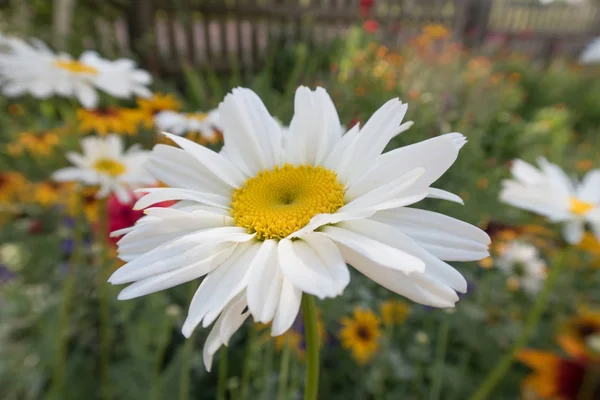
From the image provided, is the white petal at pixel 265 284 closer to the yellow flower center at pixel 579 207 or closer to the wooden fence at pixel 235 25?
the yellow flower center at pixel 579 207

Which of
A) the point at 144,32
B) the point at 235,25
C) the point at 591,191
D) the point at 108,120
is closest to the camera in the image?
the point at 591,191

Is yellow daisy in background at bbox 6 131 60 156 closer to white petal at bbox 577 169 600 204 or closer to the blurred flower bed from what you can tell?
the blurred flower bed

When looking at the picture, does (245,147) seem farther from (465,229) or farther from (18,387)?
(18,387)

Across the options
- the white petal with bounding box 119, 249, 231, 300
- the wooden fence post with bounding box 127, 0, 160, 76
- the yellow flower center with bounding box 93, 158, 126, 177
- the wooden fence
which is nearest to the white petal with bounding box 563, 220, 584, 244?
the white petal with bounding box 119, 249, 231, 300

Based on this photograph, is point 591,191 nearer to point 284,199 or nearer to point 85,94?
point 284,199

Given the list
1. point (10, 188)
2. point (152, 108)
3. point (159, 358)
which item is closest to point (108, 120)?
point (152, 108)

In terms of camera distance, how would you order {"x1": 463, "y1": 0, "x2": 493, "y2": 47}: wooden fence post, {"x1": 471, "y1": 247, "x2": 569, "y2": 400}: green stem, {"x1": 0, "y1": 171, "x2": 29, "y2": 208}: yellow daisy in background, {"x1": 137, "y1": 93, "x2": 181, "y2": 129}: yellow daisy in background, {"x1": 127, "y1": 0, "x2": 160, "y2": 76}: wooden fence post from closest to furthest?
1. {"x1": 471, "y1": 247, "x2": 569, "y2": 400}: green stem
2. {"x1": 137, "y1": 93, "x2": 181, "y2": 129}: yellow daisy in background
3. {"x1": 0, "y1": 171, "x2": 29, "y2": 208}: yellow daisy in background
4. {"x1": 127, "y1": 0, "x2": 160, "y2": 76}: wooden fence post
5. {"x1": 463, "y1": 0, "x2": 493, "y2": 47}: wooden fence post

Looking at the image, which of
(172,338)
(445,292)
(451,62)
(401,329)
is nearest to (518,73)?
(451,62)
